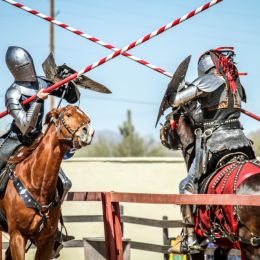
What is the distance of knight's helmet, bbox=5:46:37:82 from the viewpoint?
7.33m

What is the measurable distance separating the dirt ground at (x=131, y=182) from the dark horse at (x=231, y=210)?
6701 mm

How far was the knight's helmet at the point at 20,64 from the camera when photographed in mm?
7328

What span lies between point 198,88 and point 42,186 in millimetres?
1762

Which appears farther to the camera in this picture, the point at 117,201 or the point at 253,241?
the point at 117,201

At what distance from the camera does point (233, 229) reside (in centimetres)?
605

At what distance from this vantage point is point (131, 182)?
14.2 metres

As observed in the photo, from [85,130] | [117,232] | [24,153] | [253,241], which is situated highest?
[85,130]

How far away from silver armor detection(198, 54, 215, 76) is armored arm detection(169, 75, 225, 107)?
196mm

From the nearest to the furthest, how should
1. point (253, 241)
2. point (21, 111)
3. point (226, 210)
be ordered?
1. point (253, 241)
2. point (226, 210)
3. point (21, 111)

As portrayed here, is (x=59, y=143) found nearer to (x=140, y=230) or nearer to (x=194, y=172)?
(x=194, y=172)

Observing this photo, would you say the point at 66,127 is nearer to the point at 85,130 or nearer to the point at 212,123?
the point at 85,130

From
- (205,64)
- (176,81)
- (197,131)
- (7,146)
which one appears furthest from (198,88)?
(7,146)

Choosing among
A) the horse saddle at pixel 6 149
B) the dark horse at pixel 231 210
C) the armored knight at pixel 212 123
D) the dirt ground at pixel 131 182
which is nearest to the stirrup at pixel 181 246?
the armored knight at pixel 212 123

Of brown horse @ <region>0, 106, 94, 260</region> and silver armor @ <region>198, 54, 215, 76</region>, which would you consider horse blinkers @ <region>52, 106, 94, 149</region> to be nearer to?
brown horse @ <region>0, 106, 94, 260</region>
